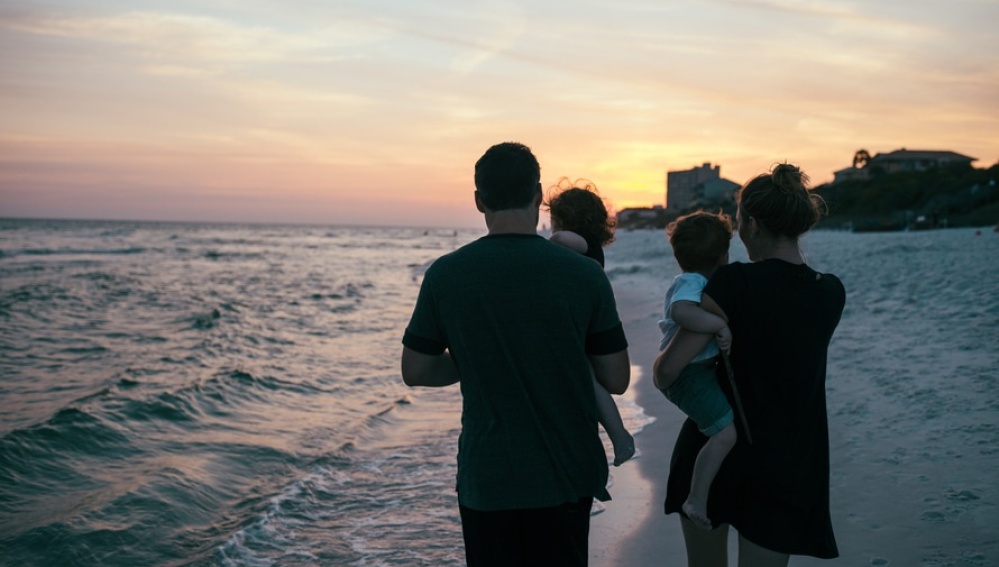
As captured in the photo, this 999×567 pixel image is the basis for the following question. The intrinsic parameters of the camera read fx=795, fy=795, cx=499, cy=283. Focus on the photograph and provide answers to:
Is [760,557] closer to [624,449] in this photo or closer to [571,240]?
[624,449]

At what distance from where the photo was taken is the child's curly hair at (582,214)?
10.8 feet

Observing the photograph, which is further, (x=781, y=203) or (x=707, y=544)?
(x=707, y=544)

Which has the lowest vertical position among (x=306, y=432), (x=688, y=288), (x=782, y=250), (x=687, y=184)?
(x=306, y=432)

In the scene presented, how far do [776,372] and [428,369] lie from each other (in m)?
1.12

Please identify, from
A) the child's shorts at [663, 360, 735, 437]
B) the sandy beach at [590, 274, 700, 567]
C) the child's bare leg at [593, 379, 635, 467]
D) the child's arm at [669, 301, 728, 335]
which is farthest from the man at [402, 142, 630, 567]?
the sandy beach at [590, 274, 700, 567]

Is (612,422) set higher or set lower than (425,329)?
lower

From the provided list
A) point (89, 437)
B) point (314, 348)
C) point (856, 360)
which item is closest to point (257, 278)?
point (314, 348)

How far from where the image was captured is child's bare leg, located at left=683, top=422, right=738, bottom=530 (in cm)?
261

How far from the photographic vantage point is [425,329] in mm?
2436

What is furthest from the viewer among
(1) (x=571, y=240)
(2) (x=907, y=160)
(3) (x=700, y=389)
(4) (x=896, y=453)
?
(2) (x=907, y=160)

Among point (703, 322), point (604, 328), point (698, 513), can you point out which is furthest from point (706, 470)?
point (604, 328)

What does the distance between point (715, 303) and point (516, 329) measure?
2.28ft

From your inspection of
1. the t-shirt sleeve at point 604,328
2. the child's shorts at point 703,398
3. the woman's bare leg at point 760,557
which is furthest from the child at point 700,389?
the t-shirt sleeve at point 604,328

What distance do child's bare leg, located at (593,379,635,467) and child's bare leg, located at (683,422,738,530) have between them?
9.4 inches
